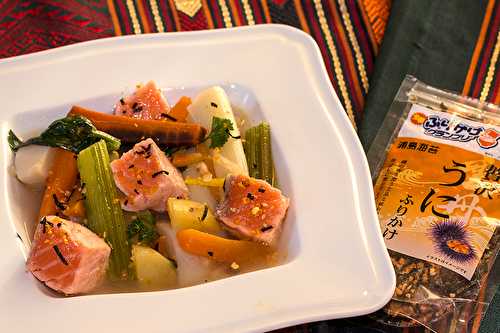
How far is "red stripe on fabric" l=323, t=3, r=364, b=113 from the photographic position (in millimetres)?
2430

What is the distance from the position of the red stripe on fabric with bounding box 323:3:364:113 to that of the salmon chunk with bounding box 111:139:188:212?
3.04 ft

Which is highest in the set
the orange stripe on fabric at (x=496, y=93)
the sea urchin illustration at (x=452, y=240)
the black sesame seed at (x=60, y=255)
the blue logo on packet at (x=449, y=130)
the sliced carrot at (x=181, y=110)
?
the sliced carrot at (x=181, y=110)

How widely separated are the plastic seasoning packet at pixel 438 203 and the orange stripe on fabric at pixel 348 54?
0.15 metres

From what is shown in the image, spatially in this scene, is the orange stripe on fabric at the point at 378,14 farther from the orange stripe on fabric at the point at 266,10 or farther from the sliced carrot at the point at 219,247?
the sliced carrot at the point at 219,247

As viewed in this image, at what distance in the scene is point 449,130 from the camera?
2.23 m

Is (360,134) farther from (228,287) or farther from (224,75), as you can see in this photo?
(228,287)

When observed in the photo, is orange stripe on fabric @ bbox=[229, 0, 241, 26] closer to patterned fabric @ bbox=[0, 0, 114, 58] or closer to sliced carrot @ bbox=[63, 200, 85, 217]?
patterned fabric @ bbox=[0, 0, 114, 58]

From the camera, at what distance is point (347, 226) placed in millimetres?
1742

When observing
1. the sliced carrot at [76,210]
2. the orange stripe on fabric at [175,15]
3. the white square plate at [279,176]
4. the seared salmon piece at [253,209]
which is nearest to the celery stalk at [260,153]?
the white square plate at [279,176]

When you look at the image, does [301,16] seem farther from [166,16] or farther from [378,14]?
[166,16]

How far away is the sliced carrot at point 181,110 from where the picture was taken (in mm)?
2029

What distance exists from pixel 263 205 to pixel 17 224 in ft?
2.32

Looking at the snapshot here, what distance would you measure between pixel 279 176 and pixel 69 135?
65 cm

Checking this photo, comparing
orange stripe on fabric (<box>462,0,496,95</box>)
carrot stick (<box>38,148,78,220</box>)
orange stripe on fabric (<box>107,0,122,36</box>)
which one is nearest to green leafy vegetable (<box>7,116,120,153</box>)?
carrot stick (<box>38,148,78,220</box>)
